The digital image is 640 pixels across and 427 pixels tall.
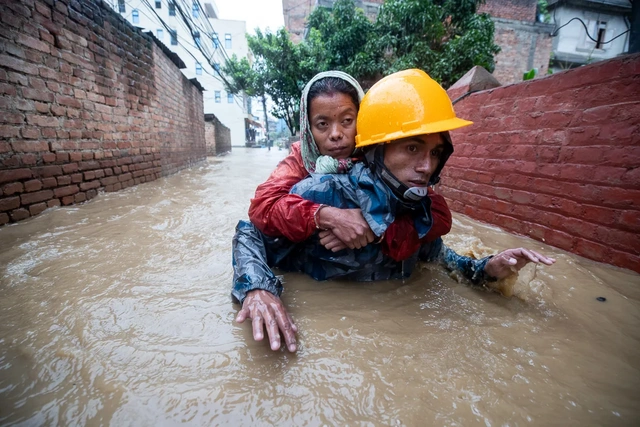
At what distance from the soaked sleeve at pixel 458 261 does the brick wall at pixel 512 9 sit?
53.3 ft

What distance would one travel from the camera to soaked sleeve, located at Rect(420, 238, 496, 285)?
1604mm

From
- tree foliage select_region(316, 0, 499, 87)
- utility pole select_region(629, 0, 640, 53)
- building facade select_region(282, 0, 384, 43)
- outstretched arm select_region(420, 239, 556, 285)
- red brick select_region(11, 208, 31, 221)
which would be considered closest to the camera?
outstretched arm select_region(420, 239, 556, 285)

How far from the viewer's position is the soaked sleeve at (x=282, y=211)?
4.43 feet

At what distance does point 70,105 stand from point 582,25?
22329mm

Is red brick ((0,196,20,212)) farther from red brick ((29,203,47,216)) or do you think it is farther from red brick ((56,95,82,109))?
red brick ((56,95,82,109))

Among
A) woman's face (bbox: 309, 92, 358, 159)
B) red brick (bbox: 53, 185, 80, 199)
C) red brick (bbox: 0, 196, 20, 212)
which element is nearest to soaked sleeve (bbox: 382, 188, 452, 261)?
woman's face (bbox: 309, 92, 358, 159)

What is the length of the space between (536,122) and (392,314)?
2274 millimetres

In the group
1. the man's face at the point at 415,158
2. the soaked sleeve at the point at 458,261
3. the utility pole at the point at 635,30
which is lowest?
the soaked sleeve at the point at 458,261

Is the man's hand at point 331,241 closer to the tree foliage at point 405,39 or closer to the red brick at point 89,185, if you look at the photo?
the red brick at point 89,185

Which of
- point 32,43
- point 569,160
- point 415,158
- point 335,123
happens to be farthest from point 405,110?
point 32,43

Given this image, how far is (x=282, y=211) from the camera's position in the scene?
4.49 feet

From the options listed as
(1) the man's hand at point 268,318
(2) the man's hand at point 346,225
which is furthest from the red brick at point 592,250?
(1) the man's hand at point 268,318

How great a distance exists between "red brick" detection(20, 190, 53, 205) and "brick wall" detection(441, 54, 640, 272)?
15.0 ft

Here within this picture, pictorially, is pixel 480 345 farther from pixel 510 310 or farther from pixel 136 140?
pixel 136 140
